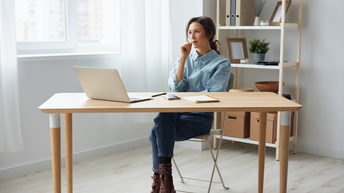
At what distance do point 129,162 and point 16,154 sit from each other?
90 centimetres

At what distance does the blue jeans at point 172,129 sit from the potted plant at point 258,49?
1.37 meters

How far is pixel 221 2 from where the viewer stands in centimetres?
476

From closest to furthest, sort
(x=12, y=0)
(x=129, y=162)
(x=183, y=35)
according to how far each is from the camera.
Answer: (x=12, y=0), (x=129, y=162), (x=183, y=35)

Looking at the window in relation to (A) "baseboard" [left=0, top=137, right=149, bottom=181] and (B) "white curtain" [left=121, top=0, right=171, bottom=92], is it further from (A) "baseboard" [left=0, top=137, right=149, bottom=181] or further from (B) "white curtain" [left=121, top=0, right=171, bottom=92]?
(A) "baseboard" [left=0, top=137, right=149, bottom=181]

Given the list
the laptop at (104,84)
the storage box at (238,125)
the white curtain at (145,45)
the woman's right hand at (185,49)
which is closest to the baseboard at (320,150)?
the storage box at (238,125)

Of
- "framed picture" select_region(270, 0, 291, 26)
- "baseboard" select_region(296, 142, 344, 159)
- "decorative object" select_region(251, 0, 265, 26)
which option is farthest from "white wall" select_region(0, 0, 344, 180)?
"framed picture" select_region(270, 0, 291, 26)

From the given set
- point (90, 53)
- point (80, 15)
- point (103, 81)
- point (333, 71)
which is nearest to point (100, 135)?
point (90, 53)

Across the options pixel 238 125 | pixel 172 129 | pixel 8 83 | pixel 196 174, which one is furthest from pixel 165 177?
pixel 238 125

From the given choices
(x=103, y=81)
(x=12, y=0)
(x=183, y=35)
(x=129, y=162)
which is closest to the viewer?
(x=103, y=81)

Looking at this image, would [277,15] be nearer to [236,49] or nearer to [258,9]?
[258,9]

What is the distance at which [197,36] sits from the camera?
3.33 meters

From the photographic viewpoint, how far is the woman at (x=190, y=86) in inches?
118

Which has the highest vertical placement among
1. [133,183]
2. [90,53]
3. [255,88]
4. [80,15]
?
[80,15]

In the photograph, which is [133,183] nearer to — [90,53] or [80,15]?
[90,53]
